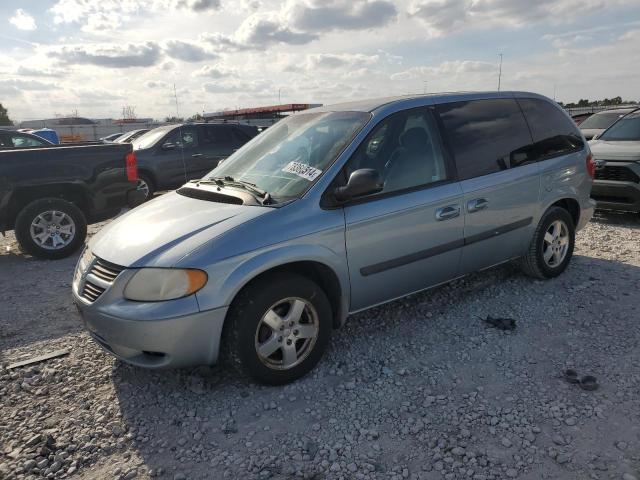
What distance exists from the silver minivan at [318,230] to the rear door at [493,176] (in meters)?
0.01

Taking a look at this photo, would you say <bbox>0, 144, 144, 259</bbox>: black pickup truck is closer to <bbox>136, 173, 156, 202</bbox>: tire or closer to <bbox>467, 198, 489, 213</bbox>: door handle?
<bbox>136, 173, 156, 202</bbox>: tire

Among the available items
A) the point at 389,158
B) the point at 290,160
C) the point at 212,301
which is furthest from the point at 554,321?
the point at 212,301

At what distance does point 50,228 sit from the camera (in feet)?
20.5

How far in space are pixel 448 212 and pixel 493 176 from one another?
2.07 ft

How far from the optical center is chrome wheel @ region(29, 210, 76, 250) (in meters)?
6.19

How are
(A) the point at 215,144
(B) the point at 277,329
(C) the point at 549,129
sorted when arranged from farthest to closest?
(A) the point at 215,144 < (C) the point at 549,129 < (B) the point at 277,329

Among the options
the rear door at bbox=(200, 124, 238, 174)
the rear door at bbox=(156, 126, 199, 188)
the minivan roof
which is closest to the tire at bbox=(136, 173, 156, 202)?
the rear door at bbox=(156, 126, 199, 188)

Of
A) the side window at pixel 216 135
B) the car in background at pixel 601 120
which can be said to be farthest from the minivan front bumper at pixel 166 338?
the car in background at pixel 601 120

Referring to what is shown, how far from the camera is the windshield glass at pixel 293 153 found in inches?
131

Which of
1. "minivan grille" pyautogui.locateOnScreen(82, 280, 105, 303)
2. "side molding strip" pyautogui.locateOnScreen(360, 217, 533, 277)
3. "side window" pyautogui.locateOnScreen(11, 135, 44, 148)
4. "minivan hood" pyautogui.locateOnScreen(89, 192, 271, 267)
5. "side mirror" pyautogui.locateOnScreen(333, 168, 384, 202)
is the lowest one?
"side molding strip" pyautogui.locateOnScreen(360, 217, 533, 277)

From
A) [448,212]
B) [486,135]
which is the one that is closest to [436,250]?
[448,212]

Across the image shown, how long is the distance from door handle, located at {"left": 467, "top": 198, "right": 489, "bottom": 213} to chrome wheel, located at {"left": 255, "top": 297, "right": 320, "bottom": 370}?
1.54m

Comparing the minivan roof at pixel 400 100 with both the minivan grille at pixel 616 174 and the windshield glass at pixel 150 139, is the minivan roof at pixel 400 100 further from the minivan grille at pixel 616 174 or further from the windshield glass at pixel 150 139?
the windshield glass at pixel 150 139

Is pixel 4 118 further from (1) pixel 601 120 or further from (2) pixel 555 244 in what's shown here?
(2) pixel 555 244
